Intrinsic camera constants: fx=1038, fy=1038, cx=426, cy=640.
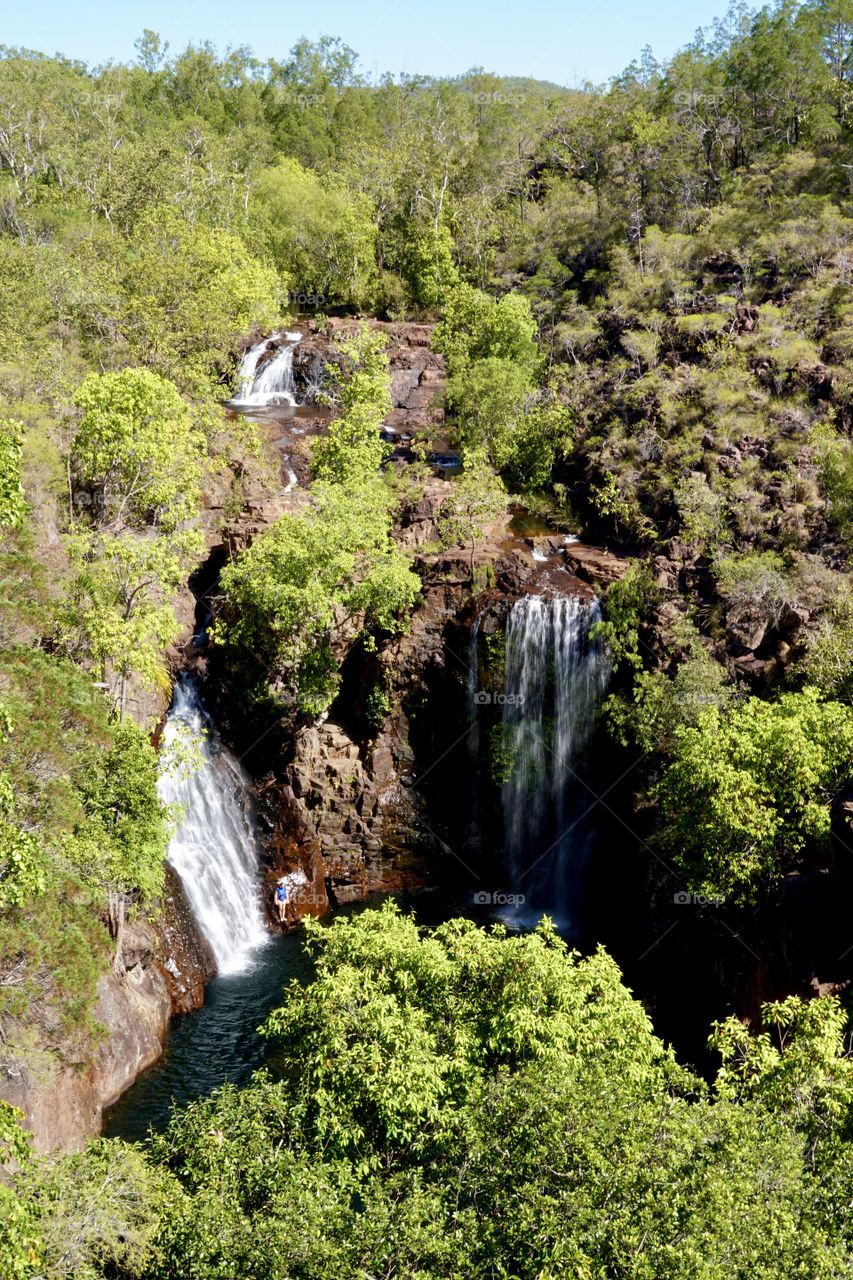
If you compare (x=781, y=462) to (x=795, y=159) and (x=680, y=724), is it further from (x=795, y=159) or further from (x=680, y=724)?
(x=795, y=159)

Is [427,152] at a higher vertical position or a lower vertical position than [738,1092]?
higher

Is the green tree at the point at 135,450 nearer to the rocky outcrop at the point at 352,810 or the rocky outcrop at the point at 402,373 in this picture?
the rocky outcrop at the point at 352,810

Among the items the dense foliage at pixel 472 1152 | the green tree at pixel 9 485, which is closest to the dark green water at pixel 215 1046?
the dense foliage at pixel 472 1152

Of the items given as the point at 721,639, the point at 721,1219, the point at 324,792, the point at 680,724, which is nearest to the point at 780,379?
the point at 721,639

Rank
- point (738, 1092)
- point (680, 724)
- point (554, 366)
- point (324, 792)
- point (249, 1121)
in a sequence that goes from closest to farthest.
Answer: point (249, 1121) → point (738, 1092) → point (680, 724) → point (324, 792) → point (554, 366)

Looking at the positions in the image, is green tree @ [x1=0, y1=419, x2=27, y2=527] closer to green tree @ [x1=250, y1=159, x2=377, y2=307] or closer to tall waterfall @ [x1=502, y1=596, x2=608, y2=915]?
tall waterfall @ [x1=502, y1=596, x2=608, y2=915]

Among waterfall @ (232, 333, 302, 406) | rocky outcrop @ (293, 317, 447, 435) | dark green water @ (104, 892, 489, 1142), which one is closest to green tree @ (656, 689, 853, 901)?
dark green water @ (104, 892, 489, 1142)
